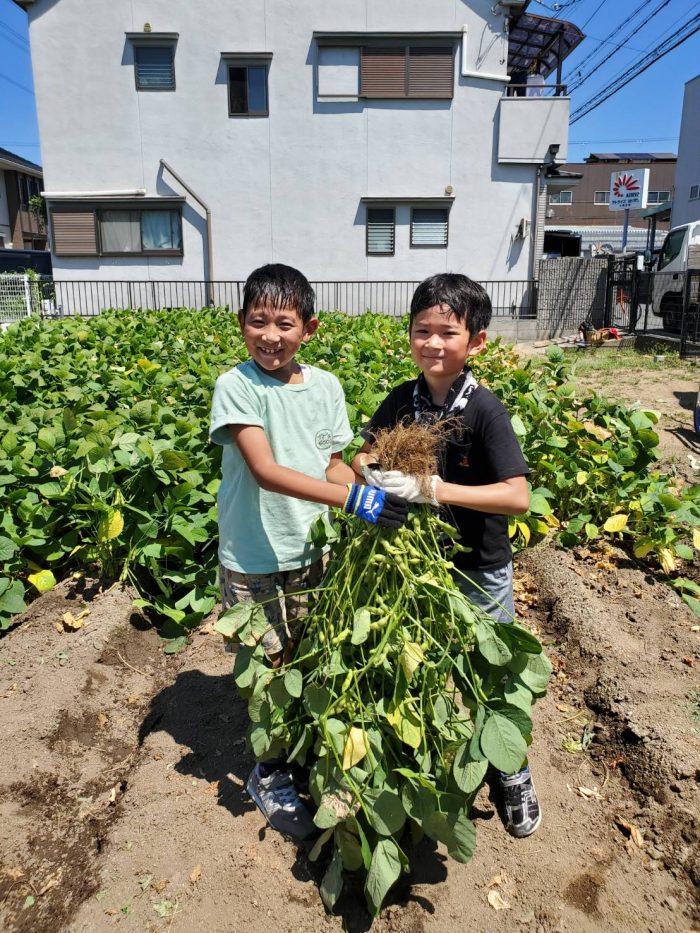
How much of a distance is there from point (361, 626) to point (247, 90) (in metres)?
18.9

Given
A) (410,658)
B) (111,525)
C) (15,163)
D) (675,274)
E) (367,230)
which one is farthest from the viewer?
(15,163)

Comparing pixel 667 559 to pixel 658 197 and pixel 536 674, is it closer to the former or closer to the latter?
pixel 536 674

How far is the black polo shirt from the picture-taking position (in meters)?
2.07

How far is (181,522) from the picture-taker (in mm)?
3566

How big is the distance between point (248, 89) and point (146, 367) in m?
14.6

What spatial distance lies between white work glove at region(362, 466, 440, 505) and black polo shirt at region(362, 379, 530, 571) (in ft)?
0.78

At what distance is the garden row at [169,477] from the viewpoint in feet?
11.7

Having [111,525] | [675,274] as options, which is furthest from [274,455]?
[675,274]

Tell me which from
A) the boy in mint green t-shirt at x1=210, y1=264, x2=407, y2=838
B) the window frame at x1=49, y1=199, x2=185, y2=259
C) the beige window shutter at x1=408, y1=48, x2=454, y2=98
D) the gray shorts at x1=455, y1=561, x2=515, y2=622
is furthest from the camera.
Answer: the window frame at x1=49, y1=199, x2=185, y2=259

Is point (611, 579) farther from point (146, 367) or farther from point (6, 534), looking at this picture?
point (146, 367)

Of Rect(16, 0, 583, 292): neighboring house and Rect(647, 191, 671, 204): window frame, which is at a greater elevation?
Rect(647, 191, 671, 204): window frame

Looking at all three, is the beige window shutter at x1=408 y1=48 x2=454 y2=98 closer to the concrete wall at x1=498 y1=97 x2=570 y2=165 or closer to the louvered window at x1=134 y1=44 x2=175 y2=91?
the concrete wall at x1=498 y1=97 x2=570 y2=165

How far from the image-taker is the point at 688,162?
2864cm

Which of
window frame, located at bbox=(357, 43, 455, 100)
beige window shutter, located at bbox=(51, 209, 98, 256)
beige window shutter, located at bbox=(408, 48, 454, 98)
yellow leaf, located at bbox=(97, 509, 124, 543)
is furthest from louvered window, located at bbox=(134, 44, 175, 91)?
yellow leaf, located at bbox=(97, 509, 124, 543)
